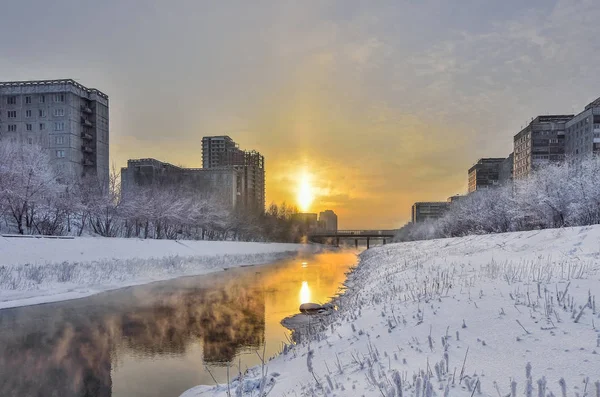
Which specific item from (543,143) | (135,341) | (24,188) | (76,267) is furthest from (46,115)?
(543,143)

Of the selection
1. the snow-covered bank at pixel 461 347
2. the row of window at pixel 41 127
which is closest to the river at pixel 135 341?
the snow-covered bank at pixel 461 347

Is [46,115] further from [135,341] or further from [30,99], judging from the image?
[135,341]

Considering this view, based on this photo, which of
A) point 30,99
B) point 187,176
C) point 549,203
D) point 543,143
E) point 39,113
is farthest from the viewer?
point 187,176

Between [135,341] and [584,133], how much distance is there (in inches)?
6239

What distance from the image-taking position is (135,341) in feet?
50.2

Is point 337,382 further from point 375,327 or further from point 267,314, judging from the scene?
point 267,314

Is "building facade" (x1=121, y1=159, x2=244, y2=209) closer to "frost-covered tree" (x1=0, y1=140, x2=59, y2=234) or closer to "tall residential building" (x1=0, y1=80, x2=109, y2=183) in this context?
"tall residential building" (x1=0, y1=80, x2=109, y2=183)

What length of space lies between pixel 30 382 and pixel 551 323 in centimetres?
1360

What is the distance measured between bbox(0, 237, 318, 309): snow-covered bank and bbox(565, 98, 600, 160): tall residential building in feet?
420

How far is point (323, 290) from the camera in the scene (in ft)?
102

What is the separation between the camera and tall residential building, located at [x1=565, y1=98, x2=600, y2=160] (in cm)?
12412

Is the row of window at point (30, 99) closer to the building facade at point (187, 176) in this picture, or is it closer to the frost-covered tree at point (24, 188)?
the building facade at point (187, 176)

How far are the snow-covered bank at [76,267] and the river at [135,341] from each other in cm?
284

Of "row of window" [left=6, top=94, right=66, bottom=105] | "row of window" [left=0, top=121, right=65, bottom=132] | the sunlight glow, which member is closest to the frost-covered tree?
the sunlight glow
